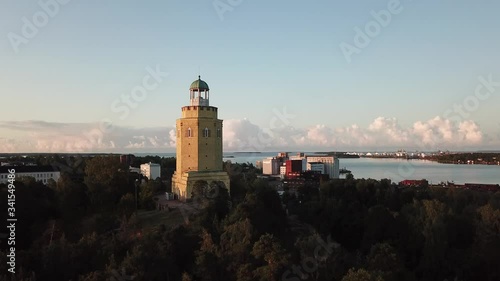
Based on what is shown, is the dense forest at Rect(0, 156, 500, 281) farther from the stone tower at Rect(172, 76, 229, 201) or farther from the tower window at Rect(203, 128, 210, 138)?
the tower window at Rect(203, 128, 210, 138)

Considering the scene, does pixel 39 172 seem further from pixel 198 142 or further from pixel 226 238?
pixel 226 238

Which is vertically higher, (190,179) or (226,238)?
(190,179)

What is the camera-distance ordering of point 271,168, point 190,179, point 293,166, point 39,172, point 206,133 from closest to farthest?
point 190,179 < point 206,133 < point 39,172 < point 293,166 < point 271,168

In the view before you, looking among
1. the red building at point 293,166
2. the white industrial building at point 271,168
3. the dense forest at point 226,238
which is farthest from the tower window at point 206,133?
the white industrial building at point 271,168

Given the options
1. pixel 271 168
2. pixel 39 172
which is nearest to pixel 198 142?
pixel 39 172

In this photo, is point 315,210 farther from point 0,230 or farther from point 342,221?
point 0,230

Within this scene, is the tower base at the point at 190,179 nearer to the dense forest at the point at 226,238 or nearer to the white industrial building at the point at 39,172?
the dense forest at the point at 226,238

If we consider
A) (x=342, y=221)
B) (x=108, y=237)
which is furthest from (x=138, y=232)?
(x=342, y=221)

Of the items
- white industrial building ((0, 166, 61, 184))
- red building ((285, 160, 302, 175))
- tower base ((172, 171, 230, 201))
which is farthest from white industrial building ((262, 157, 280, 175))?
tower base ((172, 171, 230, 201))
